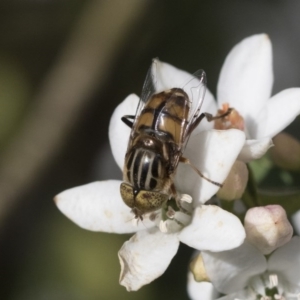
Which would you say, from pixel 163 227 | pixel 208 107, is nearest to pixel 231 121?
pixel 208 107

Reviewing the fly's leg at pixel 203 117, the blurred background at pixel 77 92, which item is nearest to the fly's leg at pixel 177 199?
the fly's leg at pixel 203 117

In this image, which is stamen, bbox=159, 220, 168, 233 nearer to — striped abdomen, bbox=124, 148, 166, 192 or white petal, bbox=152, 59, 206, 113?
striped abdomen, bbox=124, 148, 166, 192

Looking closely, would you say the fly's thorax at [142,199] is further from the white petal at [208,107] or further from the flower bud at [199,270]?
the white petal at [208,107]

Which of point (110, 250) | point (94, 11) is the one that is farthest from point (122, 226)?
point (94, 11)

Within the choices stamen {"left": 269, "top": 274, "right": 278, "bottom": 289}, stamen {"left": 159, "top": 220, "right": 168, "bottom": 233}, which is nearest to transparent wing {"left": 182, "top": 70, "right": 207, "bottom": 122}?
stamen {"left": 159, "top": 220, "right": 168, "bottom": 233}

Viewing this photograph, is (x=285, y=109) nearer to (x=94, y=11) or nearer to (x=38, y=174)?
(x=38, y=174)

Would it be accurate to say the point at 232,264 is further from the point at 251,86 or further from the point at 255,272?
the point at 251,86
